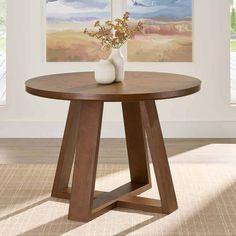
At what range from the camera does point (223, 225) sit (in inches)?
140

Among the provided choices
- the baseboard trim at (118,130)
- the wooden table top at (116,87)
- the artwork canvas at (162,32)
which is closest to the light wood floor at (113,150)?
the baseboard trim at (118,130)

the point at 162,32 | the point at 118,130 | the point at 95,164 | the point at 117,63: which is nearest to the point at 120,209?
the point at 95,164

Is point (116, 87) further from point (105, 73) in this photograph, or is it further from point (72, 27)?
point (72, 27)

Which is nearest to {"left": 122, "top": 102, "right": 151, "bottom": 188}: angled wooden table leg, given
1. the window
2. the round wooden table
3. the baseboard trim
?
the round wooden table

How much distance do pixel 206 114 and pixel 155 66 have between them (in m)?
0.59

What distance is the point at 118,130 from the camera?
18.9 ft

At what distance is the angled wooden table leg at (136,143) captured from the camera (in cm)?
407

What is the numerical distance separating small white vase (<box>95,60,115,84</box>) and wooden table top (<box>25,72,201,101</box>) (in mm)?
38

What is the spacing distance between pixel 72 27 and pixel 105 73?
2002mm

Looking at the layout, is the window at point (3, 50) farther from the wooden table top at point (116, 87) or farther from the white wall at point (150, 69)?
the wooden table top at point (116, 87)

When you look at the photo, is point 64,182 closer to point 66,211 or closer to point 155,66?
point 66,211

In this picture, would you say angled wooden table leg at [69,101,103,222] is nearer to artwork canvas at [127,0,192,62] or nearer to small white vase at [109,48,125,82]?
small white vase at [109,48,125,82]

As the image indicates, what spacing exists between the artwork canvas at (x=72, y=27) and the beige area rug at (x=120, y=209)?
1.33 m

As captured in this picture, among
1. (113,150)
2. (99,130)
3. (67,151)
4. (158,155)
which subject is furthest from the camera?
(113,150)
